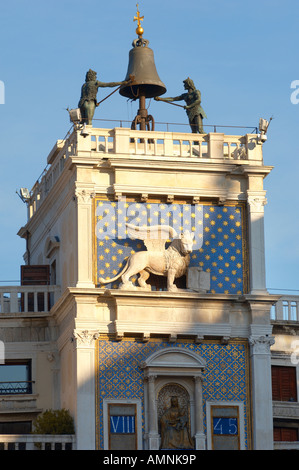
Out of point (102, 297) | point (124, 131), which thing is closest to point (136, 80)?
point (124, 131)

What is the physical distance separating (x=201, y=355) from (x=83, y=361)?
335cm

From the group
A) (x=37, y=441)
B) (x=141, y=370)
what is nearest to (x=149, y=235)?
(x=141, y=370)

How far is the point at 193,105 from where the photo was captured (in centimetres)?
6103

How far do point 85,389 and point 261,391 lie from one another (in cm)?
495

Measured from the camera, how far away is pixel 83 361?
183 feet

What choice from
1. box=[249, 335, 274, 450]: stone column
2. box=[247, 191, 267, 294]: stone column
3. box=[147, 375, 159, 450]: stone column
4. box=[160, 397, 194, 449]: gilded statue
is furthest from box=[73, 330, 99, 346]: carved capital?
box=[247, 191, 267, 294]: stone column

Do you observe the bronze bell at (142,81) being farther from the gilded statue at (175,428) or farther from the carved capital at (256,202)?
the gilded statue at (175,428)

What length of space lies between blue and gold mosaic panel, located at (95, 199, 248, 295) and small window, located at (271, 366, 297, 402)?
315cm

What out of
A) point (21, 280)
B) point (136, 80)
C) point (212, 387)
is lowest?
point (212, 387)

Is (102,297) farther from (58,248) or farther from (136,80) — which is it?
(136,80)

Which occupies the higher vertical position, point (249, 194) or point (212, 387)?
point (249, 194)

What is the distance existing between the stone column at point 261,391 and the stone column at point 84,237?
490cm

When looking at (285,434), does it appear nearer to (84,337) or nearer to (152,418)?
(152,418)

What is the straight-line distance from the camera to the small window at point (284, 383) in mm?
59188
